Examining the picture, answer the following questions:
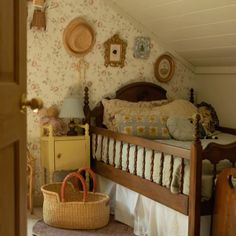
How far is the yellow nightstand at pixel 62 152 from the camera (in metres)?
3.71

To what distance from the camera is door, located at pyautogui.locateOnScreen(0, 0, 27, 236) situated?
1190mm

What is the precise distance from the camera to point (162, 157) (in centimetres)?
301

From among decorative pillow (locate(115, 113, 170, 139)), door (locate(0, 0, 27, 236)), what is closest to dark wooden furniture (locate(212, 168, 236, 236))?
decorative pillow (locate(115, 113, 170, 139))

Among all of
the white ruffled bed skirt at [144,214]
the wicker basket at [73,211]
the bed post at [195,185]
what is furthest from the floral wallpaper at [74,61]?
the bed post at [195,185]

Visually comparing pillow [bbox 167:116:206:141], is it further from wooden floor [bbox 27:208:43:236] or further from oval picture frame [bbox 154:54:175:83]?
wooden floor [bbox 27:208:43:236]

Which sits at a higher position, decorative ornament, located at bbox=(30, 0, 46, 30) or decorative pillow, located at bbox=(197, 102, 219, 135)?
decorative ornament, located at bbox=(30, 0, 46, 30)

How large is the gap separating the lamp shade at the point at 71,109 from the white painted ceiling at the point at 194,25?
104cm

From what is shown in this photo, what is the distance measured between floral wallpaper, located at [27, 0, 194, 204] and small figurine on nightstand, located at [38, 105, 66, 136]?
0.17 ft

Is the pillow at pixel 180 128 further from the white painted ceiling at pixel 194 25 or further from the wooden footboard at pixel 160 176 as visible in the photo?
the white painted ceiling at pixel 194 25

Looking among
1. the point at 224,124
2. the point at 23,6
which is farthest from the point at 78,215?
the point at 23,6

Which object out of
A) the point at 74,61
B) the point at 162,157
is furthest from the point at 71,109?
the point at 162,157

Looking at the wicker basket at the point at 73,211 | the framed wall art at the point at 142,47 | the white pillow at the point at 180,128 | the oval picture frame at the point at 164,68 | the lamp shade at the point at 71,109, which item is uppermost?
the framed wall art at the point at 142,47

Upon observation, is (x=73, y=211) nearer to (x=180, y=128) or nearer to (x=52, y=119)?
(x=52, y=119)

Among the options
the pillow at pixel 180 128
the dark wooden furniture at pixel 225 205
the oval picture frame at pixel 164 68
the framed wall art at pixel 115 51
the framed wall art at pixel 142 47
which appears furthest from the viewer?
Result: the oval picture frame at pixel 164 68
